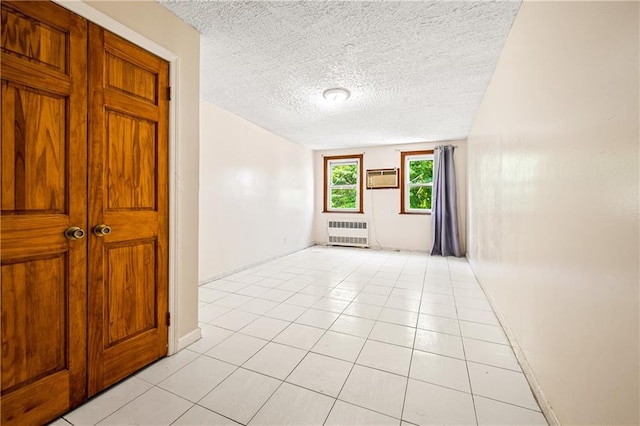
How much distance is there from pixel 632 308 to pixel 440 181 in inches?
202

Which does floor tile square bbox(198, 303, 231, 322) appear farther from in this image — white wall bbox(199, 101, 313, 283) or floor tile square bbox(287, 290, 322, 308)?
white wall bbox(199, 101, 313, 283)

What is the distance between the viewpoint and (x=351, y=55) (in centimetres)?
247

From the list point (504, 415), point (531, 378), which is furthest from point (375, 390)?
point (531, 378)

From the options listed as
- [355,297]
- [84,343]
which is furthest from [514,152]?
[84,343]

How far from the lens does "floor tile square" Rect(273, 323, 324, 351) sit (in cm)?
211

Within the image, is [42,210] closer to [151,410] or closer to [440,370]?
[151,410]

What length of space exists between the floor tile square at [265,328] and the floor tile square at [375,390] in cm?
79

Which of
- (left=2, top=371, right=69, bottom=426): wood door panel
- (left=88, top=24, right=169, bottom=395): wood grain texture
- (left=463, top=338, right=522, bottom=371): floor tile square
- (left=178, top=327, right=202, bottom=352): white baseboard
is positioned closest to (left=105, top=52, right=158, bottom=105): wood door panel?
(left=88, top=24, right=169, bottom=395): wood grain texture

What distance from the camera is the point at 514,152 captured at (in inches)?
80.4

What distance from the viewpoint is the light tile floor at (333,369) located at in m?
1.42

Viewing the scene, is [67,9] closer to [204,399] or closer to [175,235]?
[175,235]

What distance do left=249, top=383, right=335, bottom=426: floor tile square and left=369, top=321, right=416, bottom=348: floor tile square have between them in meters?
0.82

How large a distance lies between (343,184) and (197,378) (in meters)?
5.65

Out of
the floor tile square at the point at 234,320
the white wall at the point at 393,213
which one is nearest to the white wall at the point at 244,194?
the floor tile square at the point at 234,320
